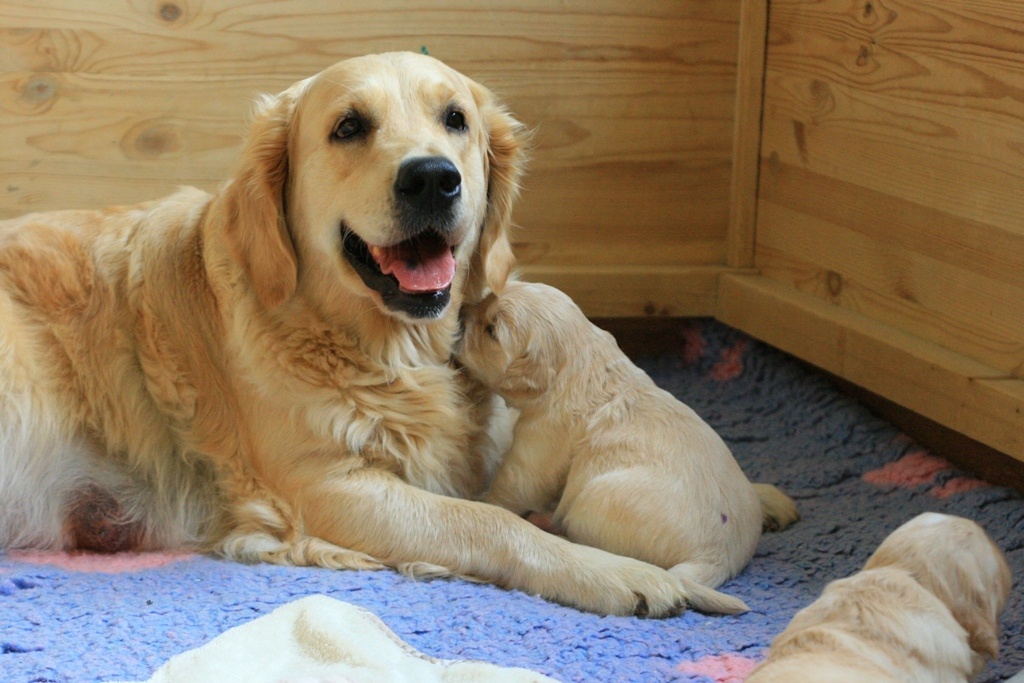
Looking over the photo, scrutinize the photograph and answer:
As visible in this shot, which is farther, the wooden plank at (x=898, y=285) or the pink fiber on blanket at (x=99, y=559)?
the wooden plank at (x=898, y=285)

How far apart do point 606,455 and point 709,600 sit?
1.18 ft

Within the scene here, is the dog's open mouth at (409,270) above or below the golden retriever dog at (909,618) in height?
above

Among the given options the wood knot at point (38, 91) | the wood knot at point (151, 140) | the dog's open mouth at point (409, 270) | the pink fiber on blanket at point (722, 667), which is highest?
the wood knot at point (38, 91)

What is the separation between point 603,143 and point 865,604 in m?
2.17

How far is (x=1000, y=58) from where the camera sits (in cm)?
248

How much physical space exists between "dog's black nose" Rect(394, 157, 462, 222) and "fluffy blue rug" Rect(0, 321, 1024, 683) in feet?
2.42

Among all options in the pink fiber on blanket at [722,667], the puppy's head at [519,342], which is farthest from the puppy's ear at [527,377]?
the pink fiber on blanket at [722,667]

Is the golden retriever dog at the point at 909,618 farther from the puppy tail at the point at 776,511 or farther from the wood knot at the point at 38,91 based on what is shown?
the wood knot at the point at 38,91

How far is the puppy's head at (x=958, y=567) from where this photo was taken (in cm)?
162

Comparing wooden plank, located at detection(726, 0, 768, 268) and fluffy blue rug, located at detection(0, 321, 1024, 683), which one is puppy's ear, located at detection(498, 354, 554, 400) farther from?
wooden plank, located at detection(726, 0, 768, 268)

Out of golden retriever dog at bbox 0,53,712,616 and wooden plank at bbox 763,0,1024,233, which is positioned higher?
wooden plank at bbox 763,0,1024,233

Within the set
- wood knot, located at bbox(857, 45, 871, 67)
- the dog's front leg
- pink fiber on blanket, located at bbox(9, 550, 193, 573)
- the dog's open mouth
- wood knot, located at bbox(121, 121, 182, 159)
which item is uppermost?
wood knot, located at bbox(857, 45, 871, 67)

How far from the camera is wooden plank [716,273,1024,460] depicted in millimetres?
2543

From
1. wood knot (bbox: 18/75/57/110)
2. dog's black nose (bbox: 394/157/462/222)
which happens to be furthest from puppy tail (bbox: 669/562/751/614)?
wood knot (bbox: 18/75/57/110)
